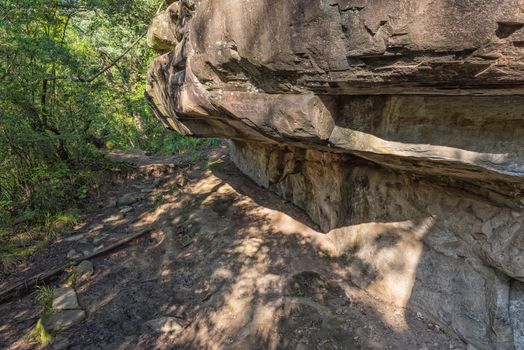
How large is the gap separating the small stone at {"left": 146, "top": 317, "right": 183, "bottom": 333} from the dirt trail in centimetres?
4

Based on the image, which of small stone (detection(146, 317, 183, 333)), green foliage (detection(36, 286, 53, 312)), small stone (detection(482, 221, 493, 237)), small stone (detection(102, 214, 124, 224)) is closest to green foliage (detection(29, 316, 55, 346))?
green foliage (detection(36, 286, 53, 312))

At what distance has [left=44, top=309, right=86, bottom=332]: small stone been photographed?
177 inches

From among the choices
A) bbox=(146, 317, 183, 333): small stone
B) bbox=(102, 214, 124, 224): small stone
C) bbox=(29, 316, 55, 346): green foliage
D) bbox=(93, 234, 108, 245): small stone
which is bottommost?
bbox=(146, 317, 183, 333): small stone

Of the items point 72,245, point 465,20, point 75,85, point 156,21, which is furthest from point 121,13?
point 465,20

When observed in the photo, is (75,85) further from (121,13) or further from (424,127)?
(424,127)

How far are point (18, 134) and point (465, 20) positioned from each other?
1012 cm

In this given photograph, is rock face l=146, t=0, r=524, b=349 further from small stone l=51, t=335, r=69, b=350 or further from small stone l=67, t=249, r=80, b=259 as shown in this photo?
small stone l=67, t=249, r=80, b=259

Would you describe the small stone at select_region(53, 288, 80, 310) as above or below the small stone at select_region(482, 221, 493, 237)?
below

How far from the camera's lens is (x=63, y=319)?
15.3ft

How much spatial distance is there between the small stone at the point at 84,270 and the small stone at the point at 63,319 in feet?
3.10

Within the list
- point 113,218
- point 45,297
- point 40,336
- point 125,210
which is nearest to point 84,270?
point 45,297

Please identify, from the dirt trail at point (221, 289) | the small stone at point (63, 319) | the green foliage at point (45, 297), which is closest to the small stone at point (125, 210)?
the dirt trail at point (221, 289)

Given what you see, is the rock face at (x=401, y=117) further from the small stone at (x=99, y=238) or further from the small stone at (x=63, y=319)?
the small stone at (x=99, y=238)

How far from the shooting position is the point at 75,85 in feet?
29.5
